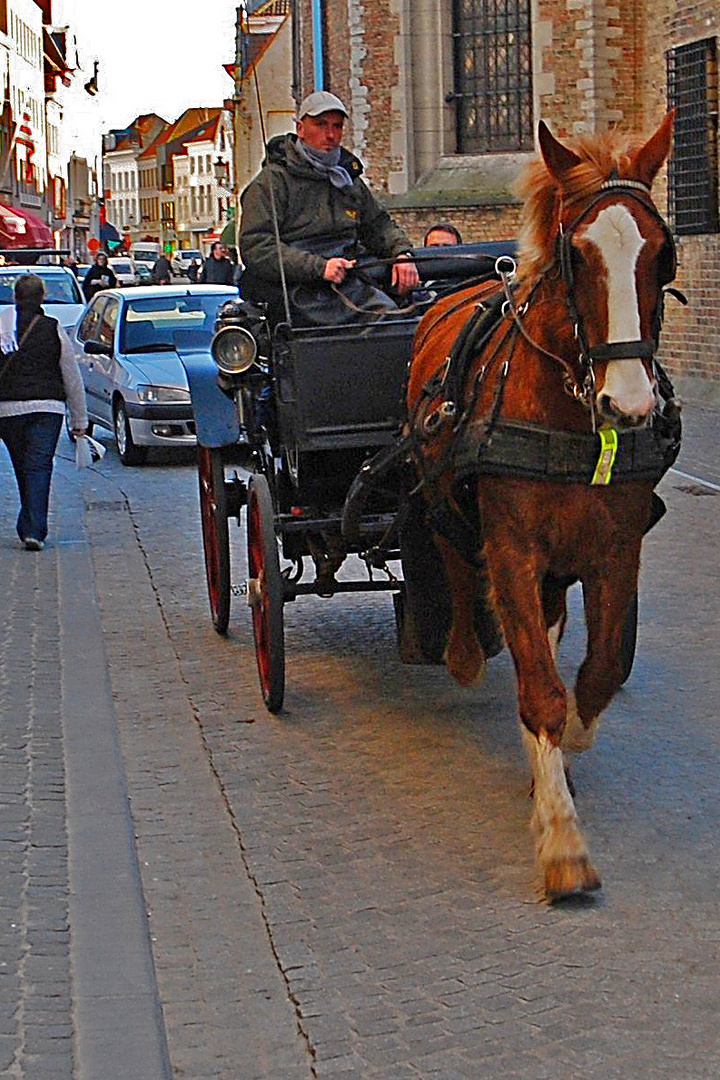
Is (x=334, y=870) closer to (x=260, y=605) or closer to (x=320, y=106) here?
(x=260, y=605)

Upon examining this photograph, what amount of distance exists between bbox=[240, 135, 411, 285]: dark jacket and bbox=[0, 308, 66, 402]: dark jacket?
16.5ft

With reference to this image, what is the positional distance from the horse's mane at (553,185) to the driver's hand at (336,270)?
180 centimetres

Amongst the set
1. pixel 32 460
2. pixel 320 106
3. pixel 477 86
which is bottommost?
pixel 32 460

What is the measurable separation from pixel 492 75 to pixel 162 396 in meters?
13.2

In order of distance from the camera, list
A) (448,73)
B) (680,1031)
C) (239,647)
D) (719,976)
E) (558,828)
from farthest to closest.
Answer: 1. (448,73)
2. (239,647)
3. (558,828)
4. (719,976)
5. (680,1031)

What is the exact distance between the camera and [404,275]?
7633 millimetres

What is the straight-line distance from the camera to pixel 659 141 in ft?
17.5

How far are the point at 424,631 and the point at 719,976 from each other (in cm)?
271

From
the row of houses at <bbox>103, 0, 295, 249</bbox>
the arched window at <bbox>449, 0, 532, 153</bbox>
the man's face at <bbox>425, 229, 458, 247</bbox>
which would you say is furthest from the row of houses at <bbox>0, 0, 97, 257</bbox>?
the man's face at <bbox>425, 229, 458, 247</bbox>

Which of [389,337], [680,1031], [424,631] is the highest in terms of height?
[389,337]

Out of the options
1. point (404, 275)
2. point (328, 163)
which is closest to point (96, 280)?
point (328, 163)

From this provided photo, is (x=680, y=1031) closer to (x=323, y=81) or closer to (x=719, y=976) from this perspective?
(x=719, y=976)

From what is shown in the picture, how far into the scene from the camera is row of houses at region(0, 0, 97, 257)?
74.4 meters

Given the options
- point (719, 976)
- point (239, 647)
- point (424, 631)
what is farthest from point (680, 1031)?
point (239, 647)
